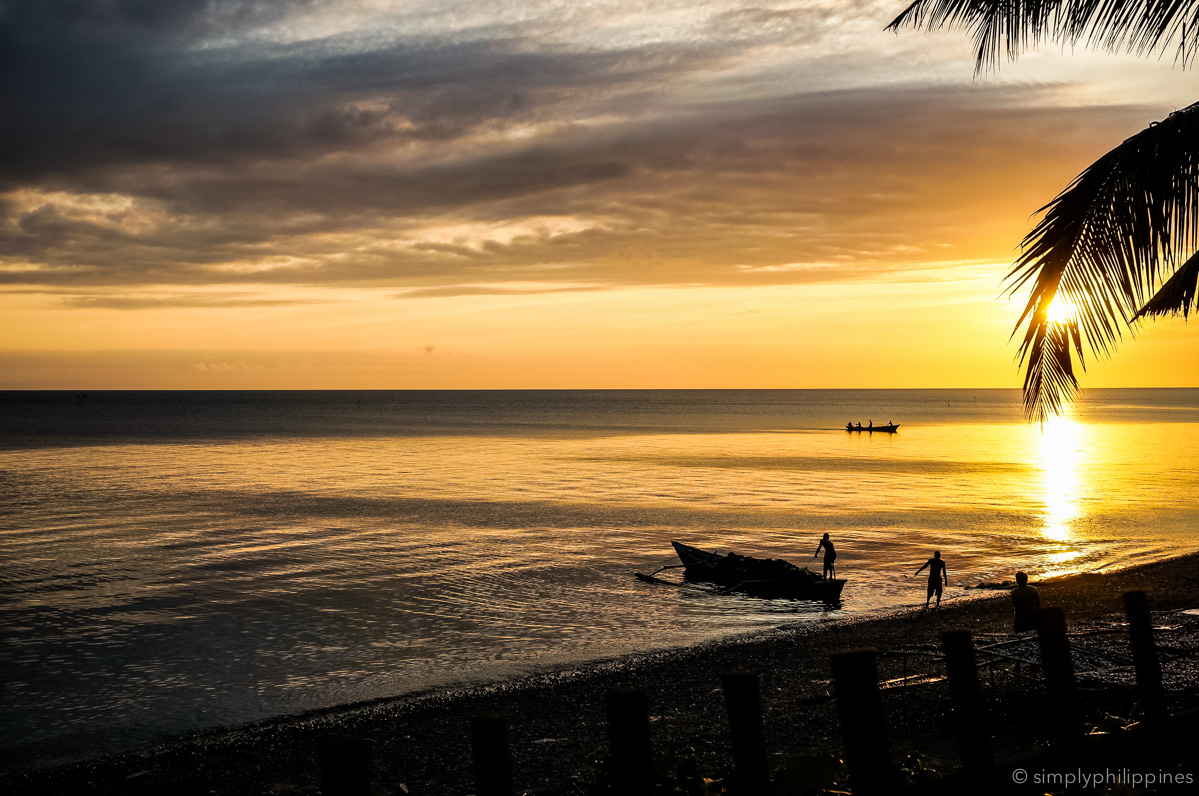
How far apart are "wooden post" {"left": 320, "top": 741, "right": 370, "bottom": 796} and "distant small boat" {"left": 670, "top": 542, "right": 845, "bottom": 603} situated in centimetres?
2585

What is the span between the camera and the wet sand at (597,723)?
1265 cm

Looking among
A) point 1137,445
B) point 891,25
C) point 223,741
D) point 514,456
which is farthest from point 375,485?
point 1137,445

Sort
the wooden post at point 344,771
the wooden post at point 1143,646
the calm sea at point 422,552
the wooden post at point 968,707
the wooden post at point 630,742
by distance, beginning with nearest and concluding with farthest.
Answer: the wooden post at point 344,771, the wooden post at point 630,742, the wooden post at point 968,707, the wooden post at point 1143,646, the calm sea at point 422,552

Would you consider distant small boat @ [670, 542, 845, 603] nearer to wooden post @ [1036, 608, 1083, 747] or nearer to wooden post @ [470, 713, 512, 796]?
wooden post @ [1036, 608, 1083, 747]

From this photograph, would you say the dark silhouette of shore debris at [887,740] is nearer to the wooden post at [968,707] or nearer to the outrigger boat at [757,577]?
the wooden post at [968,707]

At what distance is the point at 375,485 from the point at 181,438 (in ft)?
215

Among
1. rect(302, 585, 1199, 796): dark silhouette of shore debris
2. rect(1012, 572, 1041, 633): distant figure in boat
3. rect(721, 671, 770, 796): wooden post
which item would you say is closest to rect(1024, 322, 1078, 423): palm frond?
rect(302, 585, 1199, 796): dark silhouette of shore debris

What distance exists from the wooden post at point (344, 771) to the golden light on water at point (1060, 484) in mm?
15500

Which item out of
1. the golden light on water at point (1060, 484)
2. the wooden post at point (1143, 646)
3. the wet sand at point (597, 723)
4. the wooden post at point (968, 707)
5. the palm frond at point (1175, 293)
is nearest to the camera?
the wooden post at point (968, 707)

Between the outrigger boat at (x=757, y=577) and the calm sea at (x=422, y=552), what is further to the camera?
the outrigger boat at (x=757, y=577)

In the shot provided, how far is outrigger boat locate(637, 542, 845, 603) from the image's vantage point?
27344mm

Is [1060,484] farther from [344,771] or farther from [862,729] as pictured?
[344,771]

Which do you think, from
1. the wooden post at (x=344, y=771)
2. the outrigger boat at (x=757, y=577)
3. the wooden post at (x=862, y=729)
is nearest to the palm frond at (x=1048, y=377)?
the wooden post at (x=862, y=729)

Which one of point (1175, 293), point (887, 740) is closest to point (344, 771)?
point (887, 740)
